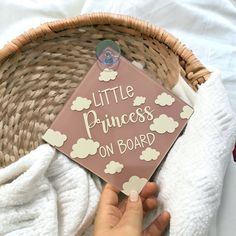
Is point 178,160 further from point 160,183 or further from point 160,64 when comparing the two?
point 160,64

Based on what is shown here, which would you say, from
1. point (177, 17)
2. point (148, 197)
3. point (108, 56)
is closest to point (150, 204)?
point (148, 197)

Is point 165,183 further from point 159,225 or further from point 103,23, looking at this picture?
point 103,23

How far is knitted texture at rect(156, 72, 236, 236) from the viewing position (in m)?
0.63

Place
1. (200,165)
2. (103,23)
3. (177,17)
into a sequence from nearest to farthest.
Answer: (200,165) → (103,23) → (177,17)

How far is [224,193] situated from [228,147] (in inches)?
2.5

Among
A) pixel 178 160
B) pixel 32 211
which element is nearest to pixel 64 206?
pixel 32 211

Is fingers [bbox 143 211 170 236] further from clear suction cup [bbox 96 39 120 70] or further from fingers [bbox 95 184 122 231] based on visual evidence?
clear suction cup [bbox 96 39 120 70]

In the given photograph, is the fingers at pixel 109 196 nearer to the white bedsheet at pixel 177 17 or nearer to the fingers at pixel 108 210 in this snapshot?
the fingers at pixel 108 210

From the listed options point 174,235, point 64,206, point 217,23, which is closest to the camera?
point 174,235

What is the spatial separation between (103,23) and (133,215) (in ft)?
0.97

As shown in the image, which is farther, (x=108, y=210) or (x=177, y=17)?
(x=177, y=17)

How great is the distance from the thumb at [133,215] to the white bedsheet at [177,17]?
0.29 meters

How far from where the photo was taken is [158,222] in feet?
2.27

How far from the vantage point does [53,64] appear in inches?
32.1
